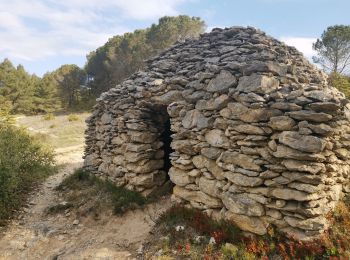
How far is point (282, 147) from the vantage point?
4828 mm

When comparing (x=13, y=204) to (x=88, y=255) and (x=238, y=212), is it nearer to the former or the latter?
(x=88, y=255)

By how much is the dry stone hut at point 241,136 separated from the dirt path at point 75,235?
3.26ft

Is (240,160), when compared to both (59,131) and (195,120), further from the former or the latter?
(59,131)

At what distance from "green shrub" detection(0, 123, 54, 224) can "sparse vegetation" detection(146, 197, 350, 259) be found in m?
4.33

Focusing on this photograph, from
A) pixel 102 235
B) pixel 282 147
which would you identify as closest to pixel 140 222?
pixel 102 235

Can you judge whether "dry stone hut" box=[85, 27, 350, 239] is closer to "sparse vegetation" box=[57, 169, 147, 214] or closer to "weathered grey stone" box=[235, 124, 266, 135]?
"weathered grey stone" box=[235, 124, 266, 135]

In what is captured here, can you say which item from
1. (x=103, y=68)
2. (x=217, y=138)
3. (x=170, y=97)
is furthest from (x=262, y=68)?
(x=103, y=68)

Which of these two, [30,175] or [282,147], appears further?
[30,175]

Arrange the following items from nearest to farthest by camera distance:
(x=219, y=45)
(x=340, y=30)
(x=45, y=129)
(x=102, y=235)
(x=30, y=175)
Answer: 1. (x=102, y=235)
2. (x=219, y=45)
3. (x=30, y=175)
4. (x=340, y=30)
5. (x=45, y=129)

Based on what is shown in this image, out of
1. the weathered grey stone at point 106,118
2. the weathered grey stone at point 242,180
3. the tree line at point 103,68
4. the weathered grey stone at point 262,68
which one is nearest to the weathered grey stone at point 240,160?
the weathered grey stone at point 242,180

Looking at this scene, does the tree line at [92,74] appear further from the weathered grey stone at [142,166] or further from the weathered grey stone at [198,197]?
the weathered grey stone at [198,197]

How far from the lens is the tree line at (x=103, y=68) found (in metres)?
20.5

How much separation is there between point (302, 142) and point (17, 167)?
7.80 metres

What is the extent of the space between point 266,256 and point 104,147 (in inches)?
233
